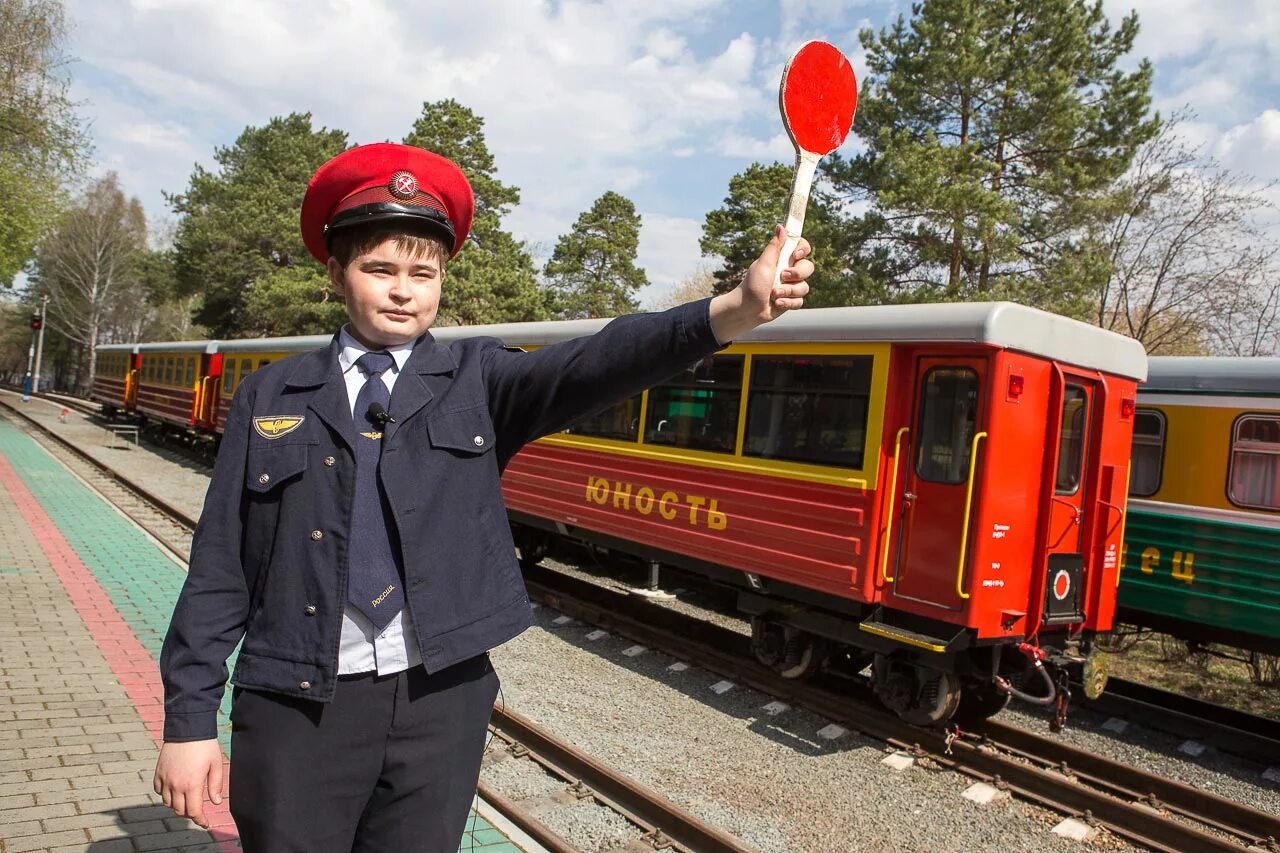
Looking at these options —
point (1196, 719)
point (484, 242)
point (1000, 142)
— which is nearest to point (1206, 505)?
point (1196, 719)

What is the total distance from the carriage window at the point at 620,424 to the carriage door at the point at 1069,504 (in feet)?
12.4

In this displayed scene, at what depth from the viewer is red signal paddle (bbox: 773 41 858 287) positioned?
1.88 m

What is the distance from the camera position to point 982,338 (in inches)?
253

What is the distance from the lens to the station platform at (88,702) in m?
4.11

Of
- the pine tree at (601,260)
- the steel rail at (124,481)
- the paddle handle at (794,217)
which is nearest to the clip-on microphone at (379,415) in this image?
the paddle handle at (794,217)

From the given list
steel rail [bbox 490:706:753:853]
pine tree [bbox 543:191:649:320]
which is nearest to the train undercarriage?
steel rail [bbox 490:706:753:853]

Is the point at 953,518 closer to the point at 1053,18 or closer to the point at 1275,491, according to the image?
the point at 1275,491

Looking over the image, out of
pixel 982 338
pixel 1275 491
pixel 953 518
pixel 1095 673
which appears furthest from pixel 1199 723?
pixel 982 338

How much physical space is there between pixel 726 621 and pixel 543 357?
9039 millimetres

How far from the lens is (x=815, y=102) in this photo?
1946 mm

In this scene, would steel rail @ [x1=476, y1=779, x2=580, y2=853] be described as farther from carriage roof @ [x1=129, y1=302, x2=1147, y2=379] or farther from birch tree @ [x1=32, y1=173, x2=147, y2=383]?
birch tree @ [x1=32, y1=173, x2=147, y2=383]

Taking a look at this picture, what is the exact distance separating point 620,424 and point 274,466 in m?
7.74

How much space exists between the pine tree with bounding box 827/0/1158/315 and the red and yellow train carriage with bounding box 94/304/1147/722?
478 inches

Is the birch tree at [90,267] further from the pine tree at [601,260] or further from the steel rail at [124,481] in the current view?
the steel rail at [124,481]
